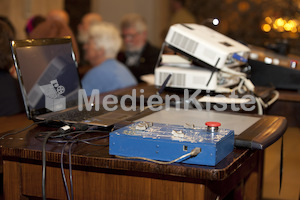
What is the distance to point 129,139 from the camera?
1313mm

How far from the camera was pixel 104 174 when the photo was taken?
4.66 feet

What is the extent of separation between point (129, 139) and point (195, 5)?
20.4 feet

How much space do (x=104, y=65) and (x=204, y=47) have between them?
3.82 ft

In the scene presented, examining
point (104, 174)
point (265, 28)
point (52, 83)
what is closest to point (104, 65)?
point (52, 83)

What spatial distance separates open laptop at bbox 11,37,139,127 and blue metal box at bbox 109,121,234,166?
25 centimetres

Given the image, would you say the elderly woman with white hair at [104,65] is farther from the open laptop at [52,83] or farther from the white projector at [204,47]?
the open laptop at [52,83]

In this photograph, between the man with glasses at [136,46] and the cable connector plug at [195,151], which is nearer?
the cable connector plug at [195,151]

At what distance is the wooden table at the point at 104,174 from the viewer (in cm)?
129

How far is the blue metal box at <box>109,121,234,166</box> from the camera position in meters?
1.26

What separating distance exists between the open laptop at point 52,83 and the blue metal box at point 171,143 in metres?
0.25

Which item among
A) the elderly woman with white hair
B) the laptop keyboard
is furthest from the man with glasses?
the laptop keyboard

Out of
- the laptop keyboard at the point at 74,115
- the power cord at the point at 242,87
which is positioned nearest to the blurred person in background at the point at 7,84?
A: the laptop keyboard at the point at 74,115

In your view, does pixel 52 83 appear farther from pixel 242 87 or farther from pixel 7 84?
pixel 242 87

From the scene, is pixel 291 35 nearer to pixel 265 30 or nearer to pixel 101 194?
pixel 265 30
